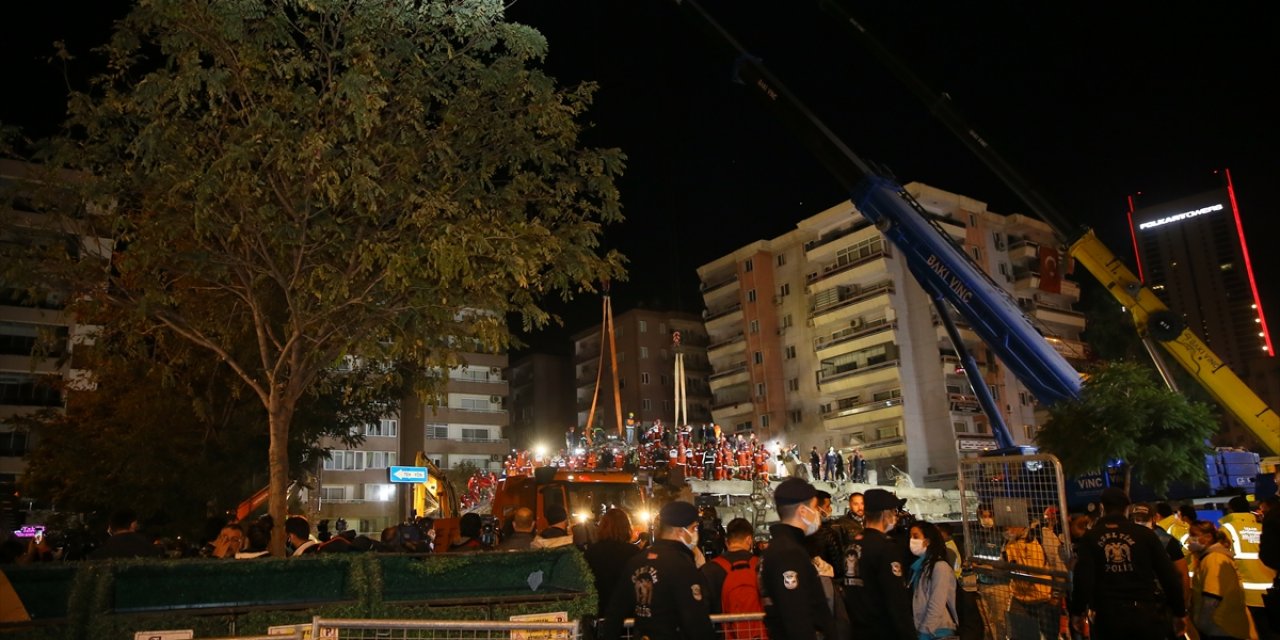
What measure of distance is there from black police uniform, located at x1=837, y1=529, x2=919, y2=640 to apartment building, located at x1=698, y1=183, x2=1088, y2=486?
46747mm

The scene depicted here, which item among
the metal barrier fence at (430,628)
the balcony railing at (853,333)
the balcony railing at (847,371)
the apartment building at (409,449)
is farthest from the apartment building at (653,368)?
the metal barrier fence at (430,628)

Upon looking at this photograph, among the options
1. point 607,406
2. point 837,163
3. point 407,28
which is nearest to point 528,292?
point 407,28

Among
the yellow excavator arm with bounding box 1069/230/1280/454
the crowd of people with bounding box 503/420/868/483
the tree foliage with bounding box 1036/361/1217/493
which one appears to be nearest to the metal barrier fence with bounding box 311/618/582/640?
the tree foliage with bounding box 1036/361/1217/493

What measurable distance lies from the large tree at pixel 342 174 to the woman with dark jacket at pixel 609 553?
4.05m

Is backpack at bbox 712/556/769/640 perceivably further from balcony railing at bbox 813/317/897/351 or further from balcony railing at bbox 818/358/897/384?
balcony railing at bbox 813/317/897/351

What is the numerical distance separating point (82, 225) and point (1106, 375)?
22245 millimetres

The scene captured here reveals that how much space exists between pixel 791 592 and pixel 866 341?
54446mm

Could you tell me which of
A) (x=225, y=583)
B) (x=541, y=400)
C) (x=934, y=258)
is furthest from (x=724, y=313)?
(x=225, y=583)

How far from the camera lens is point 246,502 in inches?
877

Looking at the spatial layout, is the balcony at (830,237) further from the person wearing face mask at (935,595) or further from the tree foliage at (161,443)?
the person wearing face mask at (935,595)

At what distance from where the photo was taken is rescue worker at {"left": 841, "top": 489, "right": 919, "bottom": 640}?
573cm

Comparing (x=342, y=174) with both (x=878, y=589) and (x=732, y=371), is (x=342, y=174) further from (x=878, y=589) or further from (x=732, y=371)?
(x=732, y=371)

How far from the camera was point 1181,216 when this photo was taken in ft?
319

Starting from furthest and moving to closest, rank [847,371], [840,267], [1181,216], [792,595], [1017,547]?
[1181,216], [840,267], [847,371], [1017,547], [792,595]
